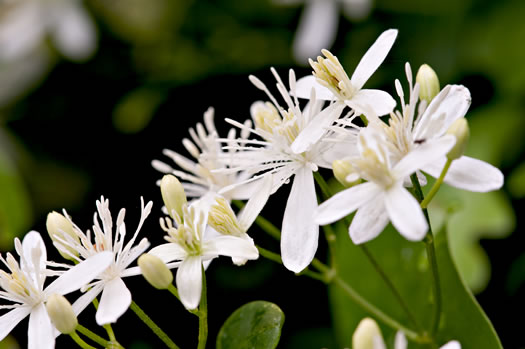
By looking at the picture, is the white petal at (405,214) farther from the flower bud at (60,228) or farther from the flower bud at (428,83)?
the flower bud at (60,228)

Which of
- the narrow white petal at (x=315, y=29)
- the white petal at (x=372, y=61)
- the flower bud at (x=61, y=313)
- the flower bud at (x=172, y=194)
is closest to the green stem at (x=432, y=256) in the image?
the white petal at (x=372, y=61)

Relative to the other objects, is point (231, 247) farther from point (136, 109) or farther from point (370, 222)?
point (136, 109)

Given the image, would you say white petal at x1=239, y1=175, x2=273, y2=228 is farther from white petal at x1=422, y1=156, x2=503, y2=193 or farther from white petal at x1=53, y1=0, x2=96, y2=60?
white petal at x1=53, y1=0, x2=96, y2=60

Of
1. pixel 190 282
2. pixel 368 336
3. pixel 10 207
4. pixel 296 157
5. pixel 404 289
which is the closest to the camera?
pixel 368 336

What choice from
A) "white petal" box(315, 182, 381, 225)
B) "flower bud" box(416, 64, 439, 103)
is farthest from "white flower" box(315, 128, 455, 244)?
"flower bud" box(416, 64, 439, 103)

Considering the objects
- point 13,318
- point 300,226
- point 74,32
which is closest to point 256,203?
point 300,226

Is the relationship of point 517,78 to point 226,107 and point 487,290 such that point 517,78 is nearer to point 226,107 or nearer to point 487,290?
point 487,290

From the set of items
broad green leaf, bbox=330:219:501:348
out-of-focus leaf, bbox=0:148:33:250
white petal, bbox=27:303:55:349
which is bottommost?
broad green leaf, bbox=330:219:501:348
